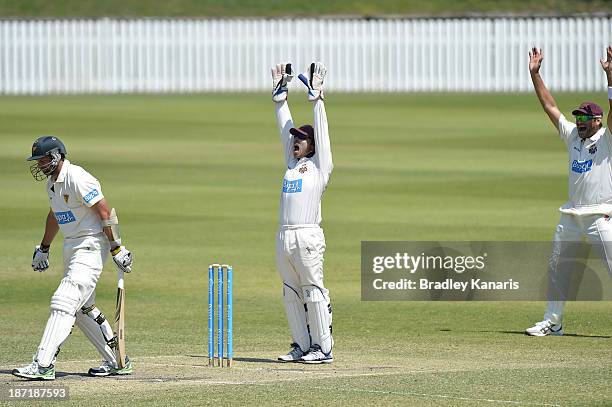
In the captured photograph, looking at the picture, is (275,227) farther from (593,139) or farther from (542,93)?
(593,139)

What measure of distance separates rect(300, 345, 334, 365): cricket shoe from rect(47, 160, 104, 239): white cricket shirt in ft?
5.87

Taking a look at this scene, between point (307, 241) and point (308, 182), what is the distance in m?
0.45

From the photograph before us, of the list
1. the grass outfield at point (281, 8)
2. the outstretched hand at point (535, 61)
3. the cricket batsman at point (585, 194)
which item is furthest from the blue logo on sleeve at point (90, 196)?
the grass outfield at point (281, 8)

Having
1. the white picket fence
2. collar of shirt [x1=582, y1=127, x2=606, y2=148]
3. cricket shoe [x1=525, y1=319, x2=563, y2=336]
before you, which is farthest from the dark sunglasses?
the white picket fence

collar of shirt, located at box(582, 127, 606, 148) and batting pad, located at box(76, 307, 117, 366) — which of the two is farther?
collar of shirt, located at box(582, 127, 606, 148)

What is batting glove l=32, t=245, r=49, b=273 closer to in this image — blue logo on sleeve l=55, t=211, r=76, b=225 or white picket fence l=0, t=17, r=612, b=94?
blue logo on sleeve l=55, t=211, r=76, b=225

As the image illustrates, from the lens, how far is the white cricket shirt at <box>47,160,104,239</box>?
392 inches

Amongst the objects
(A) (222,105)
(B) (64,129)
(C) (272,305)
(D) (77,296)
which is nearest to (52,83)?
(A) (222,105)

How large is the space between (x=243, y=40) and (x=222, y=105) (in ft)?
13.3

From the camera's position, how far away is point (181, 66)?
129 ft

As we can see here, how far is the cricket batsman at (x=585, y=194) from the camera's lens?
11.9 m

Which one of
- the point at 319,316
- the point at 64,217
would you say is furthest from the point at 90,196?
the point at 319,316

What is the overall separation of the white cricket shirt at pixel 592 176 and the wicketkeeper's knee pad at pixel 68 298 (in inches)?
165

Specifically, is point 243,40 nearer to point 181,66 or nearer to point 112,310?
point 181,66
